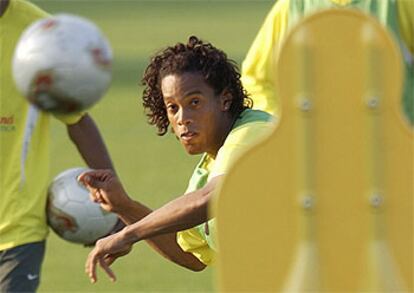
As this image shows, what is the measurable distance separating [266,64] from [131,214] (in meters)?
1.01

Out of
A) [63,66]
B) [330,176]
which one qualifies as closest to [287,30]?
[63,66]

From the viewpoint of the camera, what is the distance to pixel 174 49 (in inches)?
292

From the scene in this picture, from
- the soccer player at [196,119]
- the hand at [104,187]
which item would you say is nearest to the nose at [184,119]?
the soccer player at [196,119]

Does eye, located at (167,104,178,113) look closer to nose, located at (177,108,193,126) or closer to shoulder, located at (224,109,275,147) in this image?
nose, located at (177,108,193,126)

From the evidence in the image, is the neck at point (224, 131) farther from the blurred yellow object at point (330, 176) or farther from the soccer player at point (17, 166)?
the blurred yellow object at point (330, 176)

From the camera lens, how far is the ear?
7.30 meters

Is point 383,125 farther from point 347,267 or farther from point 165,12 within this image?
point 165,12

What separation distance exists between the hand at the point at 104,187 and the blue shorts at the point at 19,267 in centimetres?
128

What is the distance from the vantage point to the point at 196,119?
714 centimetres

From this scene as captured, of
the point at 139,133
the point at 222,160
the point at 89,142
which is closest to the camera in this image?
the point at 222,160

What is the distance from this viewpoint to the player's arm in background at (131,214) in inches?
261

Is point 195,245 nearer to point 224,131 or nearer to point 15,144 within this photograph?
point 224,131

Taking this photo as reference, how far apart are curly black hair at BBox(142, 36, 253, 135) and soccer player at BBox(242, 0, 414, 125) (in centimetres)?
17

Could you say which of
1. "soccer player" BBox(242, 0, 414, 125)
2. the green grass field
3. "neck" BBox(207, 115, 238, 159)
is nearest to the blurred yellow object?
"soccer player" BBox(242, 0, 414, 125)
